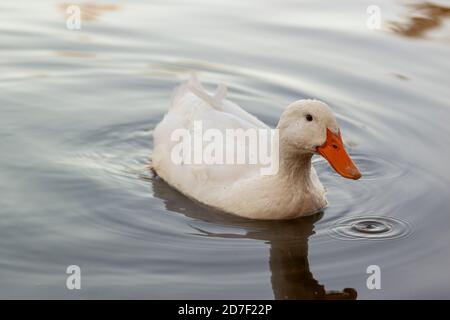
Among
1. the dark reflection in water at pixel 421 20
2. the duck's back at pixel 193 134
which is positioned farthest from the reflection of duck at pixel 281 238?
the dark reflection in water at pixel 421 20

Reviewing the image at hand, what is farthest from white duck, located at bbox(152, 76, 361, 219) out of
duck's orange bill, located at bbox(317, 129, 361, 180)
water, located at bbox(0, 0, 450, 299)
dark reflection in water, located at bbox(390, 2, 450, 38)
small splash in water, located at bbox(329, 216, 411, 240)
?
dark reflection in water, located at bbox(390, 2, 450, 38)

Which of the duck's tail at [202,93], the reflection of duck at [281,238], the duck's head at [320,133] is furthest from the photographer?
the duck's tail at [202,93]

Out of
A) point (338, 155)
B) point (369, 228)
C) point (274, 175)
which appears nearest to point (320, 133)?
point (338, 155)

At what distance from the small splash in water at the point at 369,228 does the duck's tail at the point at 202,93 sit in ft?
6.43

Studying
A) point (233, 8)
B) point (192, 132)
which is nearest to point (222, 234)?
point (192, 132)

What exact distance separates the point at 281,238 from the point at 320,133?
40.3 inches

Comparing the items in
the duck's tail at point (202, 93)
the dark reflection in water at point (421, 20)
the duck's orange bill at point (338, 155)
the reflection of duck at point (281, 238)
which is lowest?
the reflection of duck at point (281, 238)

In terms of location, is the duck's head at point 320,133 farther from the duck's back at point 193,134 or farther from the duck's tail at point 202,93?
the duck's tail at point 202,93

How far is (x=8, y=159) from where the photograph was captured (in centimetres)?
983

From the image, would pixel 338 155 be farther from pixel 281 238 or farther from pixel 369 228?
pixel 281 238

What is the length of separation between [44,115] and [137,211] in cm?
267

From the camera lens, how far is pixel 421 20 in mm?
14133

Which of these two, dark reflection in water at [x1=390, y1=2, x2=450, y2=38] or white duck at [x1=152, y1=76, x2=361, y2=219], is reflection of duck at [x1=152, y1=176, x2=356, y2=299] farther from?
dark reflection in water at [x1=390, y1=2, x2=450, y2=38]

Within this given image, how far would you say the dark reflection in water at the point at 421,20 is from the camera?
544 inches
